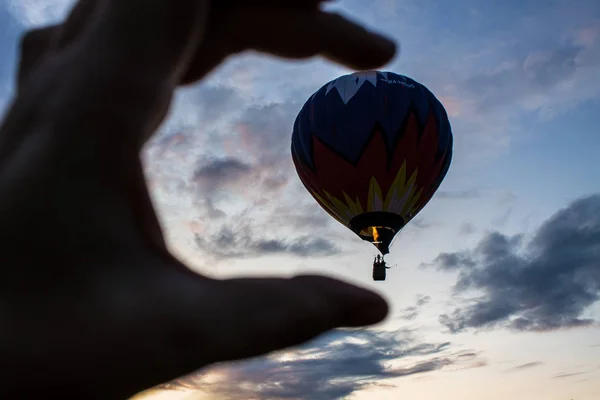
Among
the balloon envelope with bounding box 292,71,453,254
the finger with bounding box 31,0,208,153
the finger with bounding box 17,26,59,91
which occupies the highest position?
the balloon envelope with bounding box 292,71,453,254

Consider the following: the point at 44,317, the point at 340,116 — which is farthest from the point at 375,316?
the point at 340,116

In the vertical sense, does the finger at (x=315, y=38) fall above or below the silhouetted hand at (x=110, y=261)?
above

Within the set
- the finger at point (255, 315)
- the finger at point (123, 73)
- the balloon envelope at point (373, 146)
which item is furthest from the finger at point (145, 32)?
the balloon envelope at point (373, 146)

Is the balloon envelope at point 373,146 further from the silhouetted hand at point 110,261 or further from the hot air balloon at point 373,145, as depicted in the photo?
the silhouetted hand at point 110,261

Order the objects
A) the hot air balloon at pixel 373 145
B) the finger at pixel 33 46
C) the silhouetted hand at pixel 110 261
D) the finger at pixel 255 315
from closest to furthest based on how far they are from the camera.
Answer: the silhouetted hand at pixel 110 261 < the finger at pixel 255 315 < the finger at pixel 33 46 < the hot air balloon at pixel 373 145

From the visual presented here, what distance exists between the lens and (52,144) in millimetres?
1295

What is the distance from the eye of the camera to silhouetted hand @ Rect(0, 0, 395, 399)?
4.12ft

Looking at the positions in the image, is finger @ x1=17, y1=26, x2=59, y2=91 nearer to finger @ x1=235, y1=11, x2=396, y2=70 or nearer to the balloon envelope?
finger @ x1=235, y1=11, x2=396, y2=70

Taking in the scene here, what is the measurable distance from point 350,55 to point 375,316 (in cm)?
78

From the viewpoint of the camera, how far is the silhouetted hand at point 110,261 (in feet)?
4.12

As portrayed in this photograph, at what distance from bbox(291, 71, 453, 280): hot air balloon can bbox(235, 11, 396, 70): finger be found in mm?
16520

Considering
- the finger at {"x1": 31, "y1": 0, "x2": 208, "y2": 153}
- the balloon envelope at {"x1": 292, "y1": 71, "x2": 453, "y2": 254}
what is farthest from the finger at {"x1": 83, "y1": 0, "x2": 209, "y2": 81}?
the balloon envelope at {"x1": 292, "y1": 71, "x2": 453, "y2": 254}

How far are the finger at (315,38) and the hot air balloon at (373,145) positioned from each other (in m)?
16.5

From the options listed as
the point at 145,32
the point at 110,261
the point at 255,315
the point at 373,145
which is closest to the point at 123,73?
the point at 145,32
